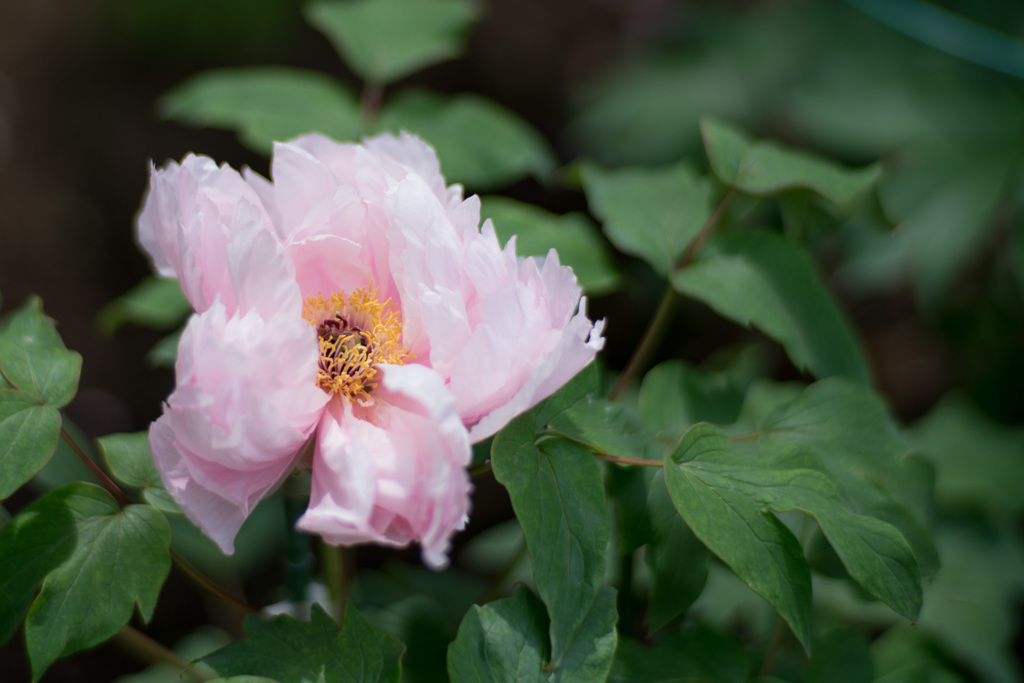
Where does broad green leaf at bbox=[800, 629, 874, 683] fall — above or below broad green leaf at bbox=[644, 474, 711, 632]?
below

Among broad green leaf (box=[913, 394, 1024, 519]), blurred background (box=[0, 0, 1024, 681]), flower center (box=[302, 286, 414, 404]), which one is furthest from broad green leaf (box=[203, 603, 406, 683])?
blurred background (box=[0, 0, 1024, 681])

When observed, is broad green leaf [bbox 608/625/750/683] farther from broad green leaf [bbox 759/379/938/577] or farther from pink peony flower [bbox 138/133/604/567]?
pink peony flower [bbox 138/133/604/567]

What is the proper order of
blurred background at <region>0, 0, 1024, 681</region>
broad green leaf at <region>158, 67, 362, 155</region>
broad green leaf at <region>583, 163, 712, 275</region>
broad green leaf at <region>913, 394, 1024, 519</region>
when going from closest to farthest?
broad green leaf at <region>583, 163, 712, 275</region>
broad green leaf at <region>158, 67, 362, 155</region>
broad green leaf at <region>913, 394, 1024, 519</region>
blurred background at <region>0, 0, 1024, 681</region>

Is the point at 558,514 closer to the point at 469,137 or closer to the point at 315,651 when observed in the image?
the point at 315,651

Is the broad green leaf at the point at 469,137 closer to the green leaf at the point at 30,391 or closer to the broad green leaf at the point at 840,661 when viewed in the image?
the green leaf at the point at 30,391

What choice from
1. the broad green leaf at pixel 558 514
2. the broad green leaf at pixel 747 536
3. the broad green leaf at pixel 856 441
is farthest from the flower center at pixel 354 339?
the broad green leaf at pixel 856 441

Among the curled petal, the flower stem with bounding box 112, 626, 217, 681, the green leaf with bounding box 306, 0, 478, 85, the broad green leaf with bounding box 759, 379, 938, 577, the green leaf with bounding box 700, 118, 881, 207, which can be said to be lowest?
the flower stem with bounding box 112, 626, 217, 681
